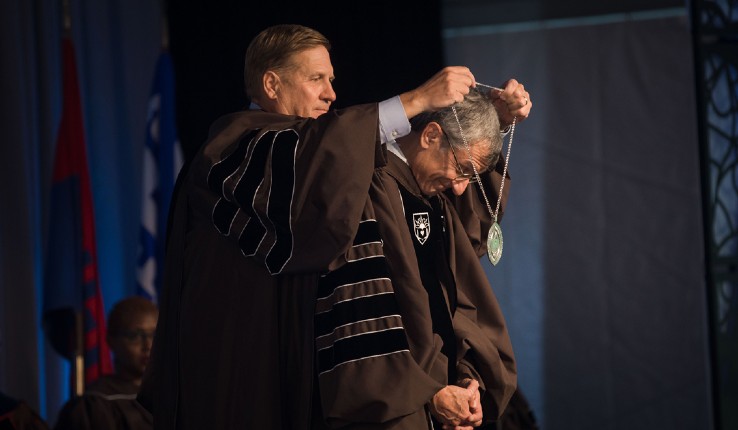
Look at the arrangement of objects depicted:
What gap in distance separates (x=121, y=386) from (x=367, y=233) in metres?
2.46

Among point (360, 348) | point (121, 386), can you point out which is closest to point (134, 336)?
point (121, 386)

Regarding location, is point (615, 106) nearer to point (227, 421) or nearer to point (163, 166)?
point (163, 166)

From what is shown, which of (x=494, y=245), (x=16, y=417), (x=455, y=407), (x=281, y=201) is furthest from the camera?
(x=16, y=417)

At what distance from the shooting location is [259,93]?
2533mm

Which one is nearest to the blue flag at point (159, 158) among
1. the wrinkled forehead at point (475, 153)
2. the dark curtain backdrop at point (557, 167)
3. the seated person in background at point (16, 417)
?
the dark curtain backdrop at point (557, 167)

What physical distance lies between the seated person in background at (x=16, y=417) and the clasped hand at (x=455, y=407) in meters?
2.19

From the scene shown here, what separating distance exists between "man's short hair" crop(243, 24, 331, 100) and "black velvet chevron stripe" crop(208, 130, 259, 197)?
0.30 meters

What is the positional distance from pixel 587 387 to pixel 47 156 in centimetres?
363

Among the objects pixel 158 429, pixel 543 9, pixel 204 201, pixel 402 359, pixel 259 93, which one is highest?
pixel 543 9

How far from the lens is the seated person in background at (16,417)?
3967 millimetres

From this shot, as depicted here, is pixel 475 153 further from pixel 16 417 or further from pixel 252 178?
pixel 16 417

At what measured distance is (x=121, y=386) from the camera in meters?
4.39

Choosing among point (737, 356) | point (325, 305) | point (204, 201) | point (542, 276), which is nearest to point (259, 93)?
point (204, 201)

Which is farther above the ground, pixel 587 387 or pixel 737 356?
pixel 737 356
